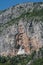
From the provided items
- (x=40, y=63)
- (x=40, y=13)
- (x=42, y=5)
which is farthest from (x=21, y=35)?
(x=40, y=63)

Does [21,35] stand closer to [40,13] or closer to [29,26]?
[29,26]

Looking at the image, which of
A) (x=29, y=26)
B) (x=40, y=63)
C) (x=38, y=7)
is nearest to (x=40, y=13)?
(x=38, y=7)

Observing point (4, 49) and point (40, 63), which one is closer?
point (40, 63)

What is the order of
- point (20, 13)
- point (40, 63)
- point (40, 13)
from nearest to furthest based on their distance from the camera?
point (40, 63)
point (40, 13)
point (20, 13)

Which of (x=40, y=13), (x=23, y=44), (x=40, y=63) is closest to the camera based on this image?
(x=40, y=63)

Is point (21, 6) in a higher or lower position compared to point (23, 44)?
higher

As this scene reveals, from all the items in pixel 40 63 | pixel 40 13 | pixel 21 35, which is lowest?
pixel 40 63
